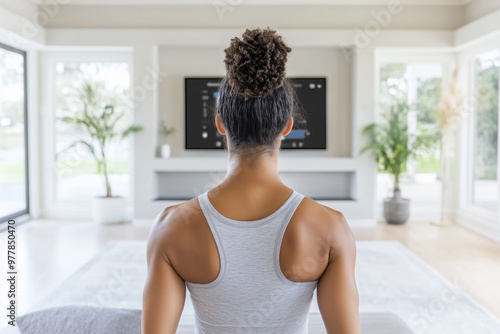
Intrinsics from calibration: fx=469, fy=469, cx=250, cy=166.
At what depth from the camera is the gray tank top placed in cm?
85

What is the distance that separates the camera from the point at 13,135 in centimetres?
543

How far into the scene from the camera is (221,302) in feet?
2.91

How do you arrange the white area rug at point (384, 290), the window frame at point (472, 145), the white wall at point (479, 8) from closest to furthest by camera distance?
the white area rug at point (384, 290), the white wall at point (479, 8), the window frame at point (472, 145)

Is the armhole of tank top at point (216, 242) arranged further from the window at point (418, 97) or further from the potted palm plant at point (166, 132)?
the window at point (418, 97)

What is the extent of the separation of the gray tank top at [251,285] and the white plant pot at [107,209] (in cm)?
488

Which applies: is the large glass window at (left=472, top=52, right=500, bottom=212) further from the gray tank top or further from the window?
the gray tank top

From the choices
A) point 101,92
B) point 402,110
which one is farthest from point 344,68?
point 101,92

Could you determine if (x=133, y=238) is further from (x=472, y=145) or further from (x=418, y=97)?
(x=472, y=145)

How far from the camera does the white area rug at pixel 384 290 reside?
2744 mm

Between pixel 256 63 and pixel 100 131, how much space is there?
5033 mm

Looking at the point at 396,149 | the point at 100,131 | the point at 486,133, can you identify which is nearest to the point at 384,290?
the point at 396,149

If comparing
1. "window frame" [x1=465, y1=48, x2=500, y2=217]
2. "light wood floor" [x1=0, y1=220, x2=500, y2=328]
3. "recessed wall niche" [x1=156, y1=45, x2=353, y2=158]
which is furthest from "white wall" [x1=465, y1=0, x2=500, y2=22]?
"light wood floor" [x1=0, y1=220, x2=500, y2=328]

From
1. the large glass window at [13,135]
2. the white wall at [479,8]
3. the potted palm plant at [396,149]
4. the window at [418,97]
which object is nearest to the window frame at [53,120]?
the large glass window at [13,135]

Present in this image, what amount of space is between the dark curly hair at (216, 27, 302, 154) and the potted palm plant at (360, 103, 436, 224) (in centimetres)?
478
